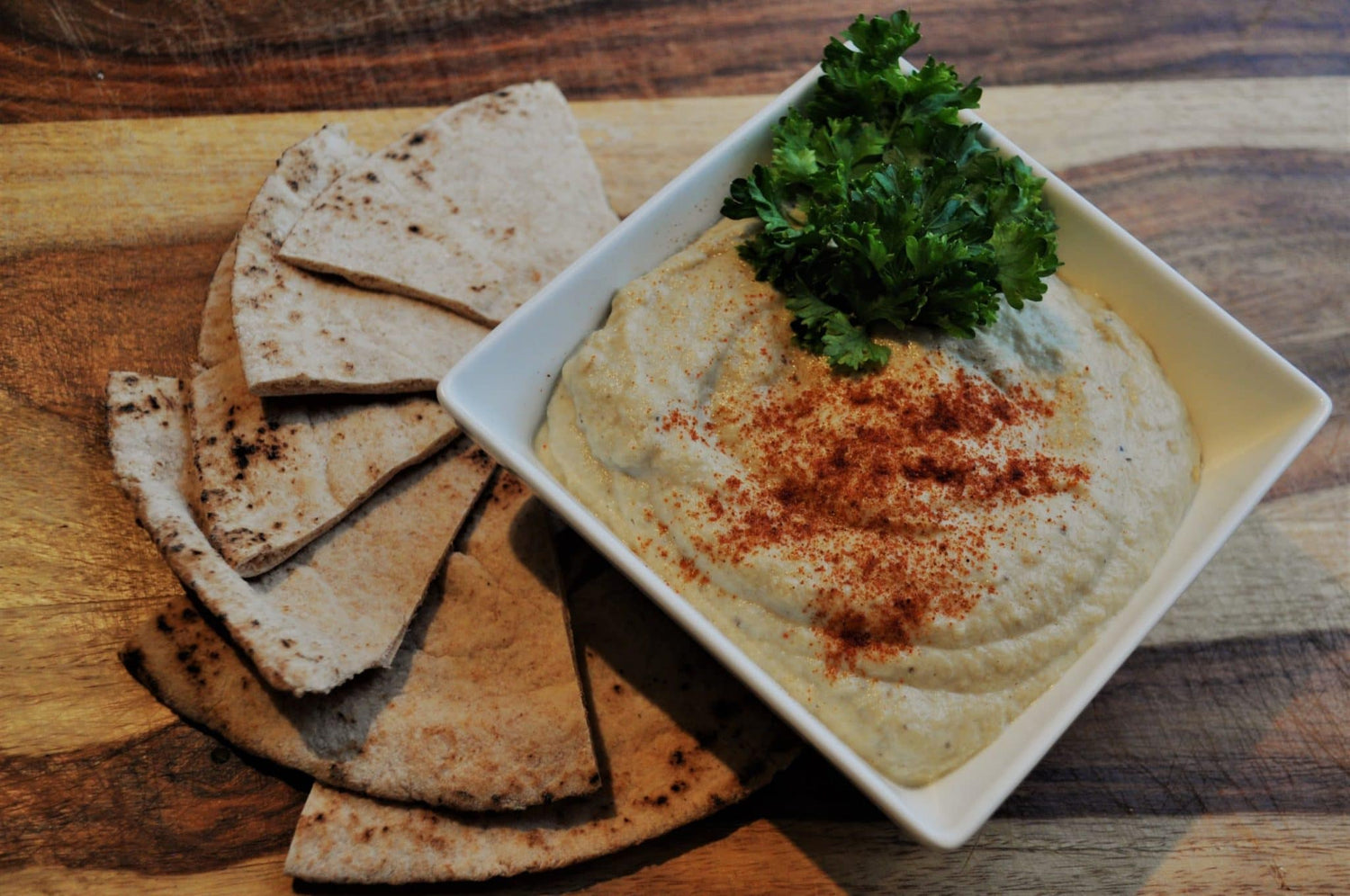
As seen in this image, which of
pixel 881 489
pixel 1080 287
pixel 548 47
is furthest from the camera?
pixel 548 47

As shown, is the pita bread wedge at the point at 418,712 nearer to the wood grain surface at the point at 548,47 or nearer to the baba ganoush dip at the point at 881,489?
the baba ganoush dip at the point at 881,489

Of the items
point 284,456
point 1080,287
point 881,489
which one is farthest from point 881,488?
point 284,456

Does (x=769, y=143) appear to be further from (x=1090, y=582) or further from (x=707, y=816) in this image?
(x=707, y=816)

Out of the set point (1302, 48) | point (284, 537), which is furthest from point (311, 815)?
point (1302, 48)

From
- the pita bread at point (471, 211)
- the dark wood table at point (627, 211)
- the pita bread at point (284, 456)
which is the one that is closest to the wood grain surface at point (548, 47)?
the dark wood table at point (627, 211)

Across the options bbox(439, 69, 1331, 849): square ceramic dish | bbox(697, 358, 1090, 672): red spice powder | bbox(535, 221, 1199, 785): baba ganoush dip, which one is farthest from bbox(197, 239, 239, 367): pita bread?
bbox(697, 358, 1090, 672): red spice powder

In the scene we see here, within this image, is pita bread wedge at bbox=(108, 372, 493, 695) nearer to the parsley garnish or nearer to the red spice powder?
the red spice powder

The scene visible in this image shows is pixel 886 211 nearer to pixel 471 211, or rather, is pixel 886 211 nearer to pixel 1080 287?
pixel 1080 287
